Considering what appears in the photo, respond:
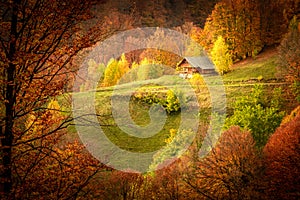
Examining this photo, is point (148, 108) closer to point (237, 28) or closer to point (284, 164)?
point (284, 164)

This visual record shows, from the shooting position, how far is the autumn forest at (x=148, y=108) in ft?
18.2

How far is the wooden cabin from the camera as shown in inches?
2179

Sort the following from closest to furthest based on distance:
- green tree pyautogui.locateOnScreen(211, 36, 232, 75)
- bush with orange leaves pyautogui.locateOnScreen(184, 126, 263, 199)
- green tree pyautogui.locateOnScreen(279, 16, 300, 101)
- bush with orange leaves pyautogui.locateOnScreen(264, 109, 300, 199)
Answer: bush with orange leaves pyautogui.locateOnScreen(184, 126, 263, 199)
bush with orange leaves pyautogui.locateOnScreen(264, 109, 300, 199)
green tree pyautogui.locateOnScreen(279, 16, 300, 101)
green tree pyautogui.locateOnScreen(211, 36, 232, 75)

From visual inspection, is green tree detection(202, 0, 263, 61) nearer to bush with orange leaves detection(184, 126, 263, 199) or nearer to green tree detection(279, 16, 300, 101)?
green tree detection(279, 16, 300, 101)

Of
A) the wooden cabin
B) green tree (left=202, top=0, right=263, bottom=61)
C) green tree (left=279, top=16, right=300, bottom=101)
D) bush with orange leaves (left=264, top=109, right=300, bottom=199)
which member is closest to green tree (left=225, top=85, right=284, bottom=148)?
bush with orange leaves (left=264, top=109, right=300, bottom=199)

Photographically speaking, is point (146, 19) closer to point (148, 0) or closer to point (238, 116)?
point (148, 0)

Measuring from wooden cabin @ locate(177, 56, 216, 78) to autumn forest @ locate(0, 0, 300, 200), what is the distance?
229 millimetres

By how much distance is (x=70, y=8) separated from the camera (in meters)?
5.46

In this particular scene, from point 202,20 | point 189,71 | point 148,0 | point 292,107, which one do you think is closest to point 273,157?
point 292,107

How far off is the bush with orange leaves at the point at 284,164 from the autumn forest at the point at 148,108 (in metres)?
0.07

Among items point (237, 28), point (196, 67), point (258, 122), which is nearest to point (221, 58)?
point (196, 67)

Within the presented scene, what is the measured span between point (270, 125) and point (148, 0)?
104419mm

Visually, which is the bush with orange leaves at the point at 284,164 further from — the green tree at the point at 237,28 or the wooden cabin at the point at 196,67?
the green tree at the point at 237,28

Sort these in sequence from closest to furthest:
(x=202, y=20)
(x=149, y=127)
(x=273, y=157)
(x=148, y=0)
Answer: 1. (x=273, y=157)
2. (x=149, y=127)
3. (x=202, y=20)
4. (x=148, y=0)
